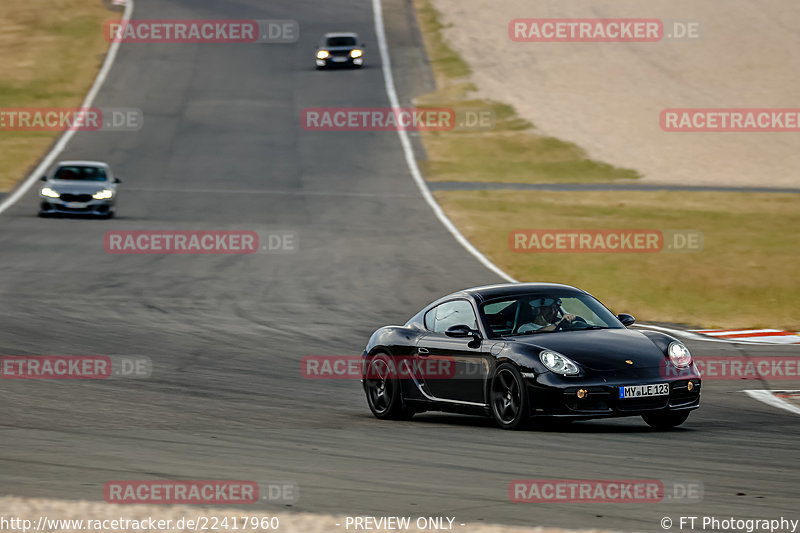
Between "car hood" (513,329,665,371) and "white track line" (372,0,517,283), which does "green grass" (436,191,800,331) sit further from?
"car hood" (513,329,665,371)

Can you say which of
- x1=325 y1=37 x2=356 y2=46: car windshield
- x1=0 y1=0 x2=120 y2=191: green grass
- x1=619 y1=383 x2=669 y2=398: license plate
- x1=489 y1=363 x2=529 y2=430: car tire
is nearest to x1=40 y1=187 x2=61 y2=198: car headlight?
x1=0 y1=0 x2=120 y2=191: green grass

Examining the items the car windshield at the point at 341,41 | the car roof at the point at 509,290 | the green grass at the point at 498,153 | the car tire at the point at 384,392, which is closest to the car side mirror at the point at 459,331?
the car roof at the point at 509,290

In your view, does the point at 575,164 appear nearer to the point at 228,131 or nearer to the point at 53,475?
the point at 228,131

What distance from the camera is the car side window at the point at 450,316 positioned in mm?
12570

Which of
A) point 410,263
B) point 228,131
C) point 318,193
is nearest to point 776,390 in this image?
point 410,263

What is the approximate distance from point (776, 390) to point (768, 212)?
21.0 metres

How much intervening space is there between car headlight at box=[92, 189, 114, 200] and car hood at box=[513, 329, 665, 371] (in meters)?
22.1

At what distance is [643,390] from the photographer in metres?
11.2

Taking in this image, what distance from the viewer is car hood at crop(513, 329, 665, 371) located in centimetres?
1133

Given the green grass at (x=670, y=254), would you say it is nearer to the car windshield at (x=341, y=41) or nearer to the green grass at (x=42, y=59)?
the green grass at (x=42, y=59)

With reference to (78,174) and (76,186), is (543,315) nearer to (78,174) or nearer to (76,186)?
(76,186)

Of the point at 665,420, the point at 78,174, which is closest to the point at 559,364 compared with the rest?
the point at 665,420

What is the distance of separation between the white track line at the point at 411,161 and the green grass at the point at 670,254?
0.95 ft

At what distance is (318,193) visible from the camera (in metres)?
37.3
